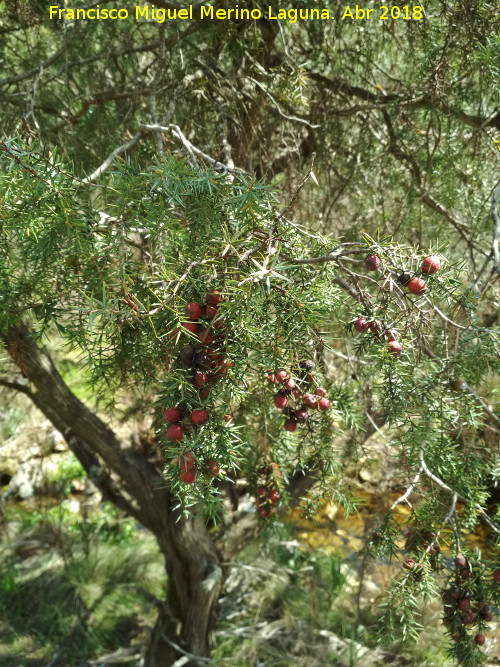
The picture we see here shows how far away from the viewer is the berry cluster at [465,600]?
4.38 feet

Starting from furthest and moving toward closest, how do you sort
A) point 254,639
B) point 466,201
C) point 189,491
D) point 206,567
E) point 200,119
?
point 254,639 → point 206,567 → point 466,201 → point 200,119 → point 189,491

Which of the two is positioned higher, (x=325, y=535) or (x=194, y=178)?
(x=194, y=178)

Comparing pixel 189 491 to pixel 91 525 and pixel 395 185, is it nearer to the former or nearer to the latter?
pixel 395 185

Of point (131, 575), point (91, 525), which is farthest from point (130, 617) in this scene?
point (91, 525)

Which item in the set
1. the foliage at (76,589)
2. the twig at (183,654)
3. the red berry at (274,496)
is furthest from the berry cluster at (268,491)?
the foliage at (76,589)

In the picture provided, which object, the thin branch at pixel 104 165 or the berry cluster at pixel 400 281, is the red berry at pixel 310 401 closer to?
the berry cluster at pixel 400 281

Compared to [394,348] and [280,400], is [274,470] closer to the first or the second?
[280,400]

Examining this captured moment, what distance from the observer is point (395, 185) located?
8.91ft

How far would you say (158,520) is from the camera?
8.36 feet

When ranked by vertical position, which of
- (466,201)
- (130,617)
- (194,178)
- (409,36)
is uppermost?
(409,36)

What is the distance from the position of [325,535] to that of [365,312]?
14.1 ft

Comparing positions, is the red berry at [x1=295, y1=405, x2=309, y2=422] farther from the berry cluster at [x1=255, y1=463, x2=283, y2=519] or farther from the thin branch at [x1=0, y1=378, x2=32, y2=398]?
the thin branch at [x1=0, y1=378, x2=32, y2=398]

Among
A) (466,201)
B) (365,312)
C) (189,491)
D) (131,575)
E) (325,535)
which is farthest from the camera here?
(325,535)

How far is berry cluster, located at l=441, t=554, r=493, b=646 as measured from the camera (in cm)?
133
